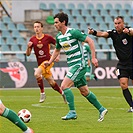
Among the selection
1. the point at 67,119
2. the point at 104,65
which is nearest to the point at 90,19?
the point at 104,65

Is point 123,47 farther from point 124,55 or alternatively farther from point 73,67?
point 73,67

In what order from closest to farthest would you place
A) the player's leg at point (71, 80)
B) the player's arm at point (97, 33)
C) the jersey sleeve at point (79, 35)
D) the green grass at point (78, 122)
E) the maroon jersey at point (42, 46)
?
the green grass at point (78, 122) < the jersey sleeve at point (79, 35) < the player's leg at point (71, 80) < the player's arm at point (97, 33) < the maroon jersey at point (42, 46)

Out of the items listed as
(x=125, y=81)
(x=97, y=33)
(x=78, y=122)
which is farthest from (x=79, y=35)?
(x=125, y=81)

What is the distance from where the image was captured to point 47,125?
920 cm

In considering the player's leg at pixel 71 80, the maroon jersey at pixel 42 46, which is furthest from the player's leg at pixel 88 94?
the maroon jersey at pixel 42 46

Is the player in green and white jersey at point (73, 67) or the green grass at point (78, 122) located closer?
the green grass at point (78, 122)

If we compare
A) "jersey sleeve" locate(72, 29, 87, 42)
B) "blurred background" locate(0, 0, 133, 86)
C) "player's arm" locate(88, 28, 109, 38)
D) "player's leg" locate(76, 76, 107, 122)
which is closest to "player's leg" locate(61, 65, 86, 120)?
"player's leg" locate(76, 76, 107, 122)

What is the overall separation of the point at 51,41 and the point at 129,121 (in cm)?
580

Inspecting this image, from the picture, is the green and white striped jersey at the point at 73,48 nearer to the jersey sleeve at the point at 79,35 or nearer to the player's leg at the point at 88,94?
the jersey sleeve at the point at 79,35

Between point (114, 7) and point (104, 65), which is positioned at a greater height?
point (114, 7)

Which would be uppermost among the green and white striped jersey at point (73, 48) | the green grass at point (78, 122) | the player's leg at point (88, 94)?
the green and white striped jersey at point (73, 48)

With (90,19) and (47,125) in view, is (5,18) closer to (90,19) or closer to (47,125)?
(90,19)

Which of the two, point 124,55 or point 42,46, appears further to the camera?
point 42,46

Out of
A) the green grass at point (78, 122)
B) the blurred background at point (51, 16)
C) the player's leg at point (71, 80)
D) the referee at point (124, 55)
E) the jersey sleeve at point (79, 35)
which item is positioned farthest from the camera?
the blurred background at point (51, 16)
